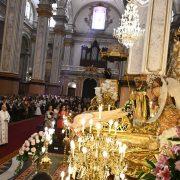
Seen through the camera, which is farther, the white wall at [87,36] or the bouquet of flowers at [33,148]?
the white wall at [87,36]

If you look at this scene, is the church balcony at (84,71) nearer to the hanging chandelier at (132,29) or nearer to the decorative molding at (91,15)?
the decorative molding at (91,15)

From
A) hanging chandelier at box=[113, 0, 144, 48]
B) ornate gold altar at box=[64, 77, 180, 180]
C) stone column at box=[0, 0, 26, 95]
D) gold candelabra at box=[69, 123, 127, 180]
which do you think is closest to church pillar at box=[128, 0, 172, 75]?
hanging chandelier at box=[113, 0, 144, 48]

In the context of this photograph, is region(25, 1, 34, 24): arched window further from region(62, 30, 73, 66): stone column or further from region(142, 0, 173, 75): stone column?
region(142, 0, 173, 75): stone column

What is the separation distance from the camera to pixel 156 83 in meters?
6.50

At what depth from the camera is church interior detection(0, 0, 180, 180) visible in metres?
5.15

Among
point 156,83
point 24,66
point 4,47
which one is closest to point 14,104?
point 4,47

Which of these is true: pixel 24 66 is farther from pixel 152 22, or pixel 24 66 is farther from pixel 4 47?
pixel 152 22

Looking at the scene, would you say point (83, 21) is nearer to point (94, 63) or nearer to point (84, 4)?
point (84, 4)

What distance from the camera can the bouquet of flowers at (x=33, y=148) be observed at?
19.9 ft

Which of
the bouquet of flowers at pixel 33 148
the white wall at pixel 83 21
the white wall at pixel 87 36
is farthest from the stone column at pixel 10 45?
the white wall at pixel 83 21

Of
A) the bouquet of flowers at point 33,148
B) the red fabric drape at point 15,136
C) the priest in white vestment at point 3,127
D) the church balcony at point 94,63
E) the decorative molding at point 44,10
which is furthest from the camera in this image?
the church balcony at point 94,63

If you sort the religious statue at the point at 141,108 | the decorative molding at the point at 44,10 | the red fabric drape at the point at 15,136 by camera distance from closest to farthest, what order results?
the religious statue at the point at 141,108
the red fabric drape at the point at 15,136
the decorative molding at the point at 44,10

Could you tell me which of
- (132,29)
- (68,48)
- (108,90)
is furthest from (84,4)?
(132,29)

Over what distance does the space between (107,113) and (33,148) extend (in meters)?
2.80
